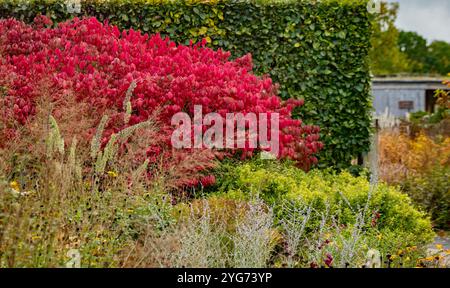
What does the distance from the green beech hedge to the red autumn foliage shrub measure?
1.29 metres

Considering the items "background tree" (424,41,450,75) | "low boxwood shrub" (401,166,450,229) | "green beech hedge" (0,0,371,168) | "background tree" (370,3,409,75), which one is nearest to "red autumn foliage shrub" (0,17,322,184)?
"green beech hedge" (0,0,371,168)

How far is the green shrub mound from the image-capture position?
21.1 feet

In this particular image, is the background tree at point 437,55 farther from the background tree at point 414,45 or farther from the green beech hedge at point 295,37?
the green beech hedge at point 295,37

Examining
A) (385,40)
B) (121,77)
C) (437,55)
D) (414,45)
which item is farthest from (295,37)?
(414,45)

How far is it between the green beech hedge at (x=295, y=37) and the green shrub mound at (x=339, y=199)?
2.58 meters

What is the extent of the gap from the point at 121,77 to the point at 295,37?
10.00ft

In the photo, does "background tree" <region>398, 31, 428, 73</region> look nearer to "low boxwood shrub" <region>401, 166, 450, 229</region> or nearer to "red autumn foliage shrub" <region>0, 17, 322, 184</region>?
"low boxwood shrub" <region>401, 166, 450, 229</region>

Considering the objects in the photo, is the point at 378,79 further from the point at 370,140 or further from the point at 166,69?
the point at 166,69

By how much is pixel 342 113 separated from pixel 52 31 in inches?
151

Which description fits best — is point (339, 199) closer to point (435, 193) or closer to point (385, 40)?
point (435, 193)

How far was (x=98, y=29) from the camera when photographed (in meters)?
8.21

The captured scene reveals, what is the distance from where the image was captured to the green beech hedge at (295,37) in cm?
961

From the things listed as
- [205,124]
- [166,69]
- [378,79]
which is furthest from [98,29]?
[378,79]

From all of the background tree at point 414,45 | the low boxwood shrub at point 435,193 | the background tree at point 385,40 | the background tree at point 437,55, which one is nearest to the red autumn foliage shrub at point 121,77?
the low boxwood shrub at point 435,193
